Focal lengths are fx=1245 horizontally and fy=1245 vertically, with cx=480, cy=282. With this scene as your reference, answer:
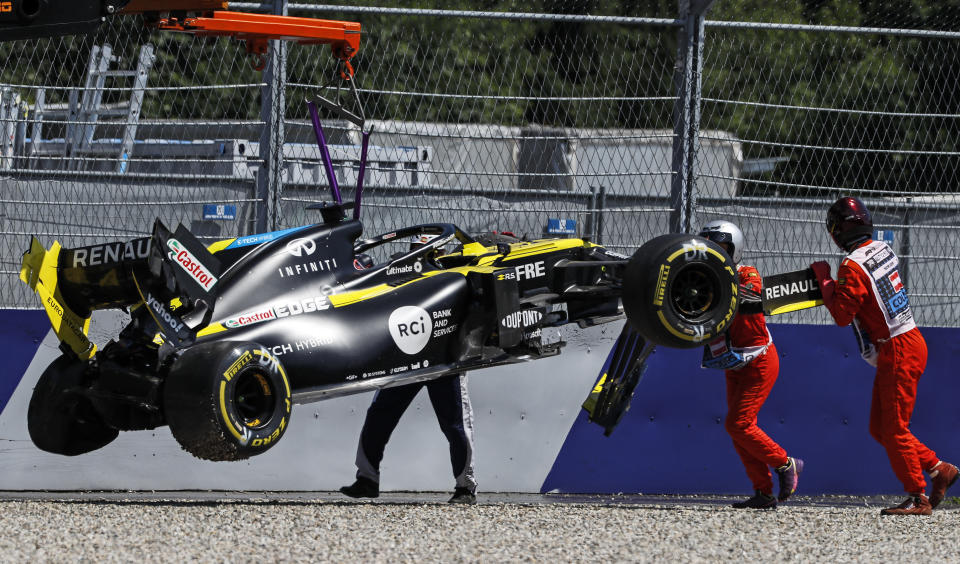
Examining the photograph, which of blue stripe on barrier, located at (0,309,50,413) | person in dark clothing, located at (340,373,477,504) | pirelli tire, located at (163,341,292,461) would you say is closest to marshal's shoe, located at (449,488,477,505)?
person in dark clothing, located at (340,373,477,504)

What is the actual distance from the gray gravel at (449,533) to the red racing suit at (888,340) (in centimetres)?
36

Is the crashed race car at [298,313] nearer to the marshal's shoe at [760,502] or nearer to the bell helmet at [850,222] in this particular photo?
the bell helmet at [850,222]

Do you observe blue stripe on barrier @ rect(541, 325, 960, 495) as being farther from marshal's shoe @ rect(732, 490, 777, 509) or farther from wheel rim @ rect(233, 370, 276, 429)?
wheel rim @ rect(233, 370, 276, 429)

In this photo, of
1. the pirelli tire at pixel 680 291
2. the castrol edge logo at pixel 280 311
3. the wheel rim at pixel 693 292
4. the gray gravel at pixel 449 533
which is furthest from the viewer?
the wheel rim at pixel 693 292

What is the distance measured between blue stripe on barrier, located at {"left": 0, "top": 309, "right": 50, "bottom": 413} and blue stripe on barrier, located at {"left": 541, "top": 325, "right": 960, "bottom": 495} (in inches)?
125

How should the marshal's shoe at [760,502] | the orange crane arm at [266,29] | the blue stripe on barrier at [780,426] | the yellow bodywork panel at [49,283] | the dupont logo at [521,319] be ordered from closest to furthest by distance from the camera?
the yellow bodywork panel at [49,283] < the dupont logo at [521,319] < the orange crane arm at [266,29] < the marshal's shoe at [760,502] < the blue stripe on barrier at [780,426]

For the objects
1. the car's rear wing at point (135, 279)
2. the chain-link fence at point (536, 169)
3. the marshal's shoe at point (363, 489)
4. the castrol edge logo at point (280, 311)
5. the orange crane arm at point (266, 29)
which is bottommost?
the marshal's shoe at point (363, 489)

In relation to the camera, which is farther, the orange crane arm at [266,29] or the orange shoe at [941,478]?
the orange shoe at [941,478]

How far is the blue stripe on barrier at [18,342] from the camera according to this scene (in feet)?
24.0

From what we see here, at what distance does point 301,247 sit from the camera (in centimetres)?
588

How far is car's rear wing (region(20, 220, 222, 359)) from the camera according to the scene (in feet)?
17.3

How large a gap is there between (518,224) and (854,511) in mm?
2549

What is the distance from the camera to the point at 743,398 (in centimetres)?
702

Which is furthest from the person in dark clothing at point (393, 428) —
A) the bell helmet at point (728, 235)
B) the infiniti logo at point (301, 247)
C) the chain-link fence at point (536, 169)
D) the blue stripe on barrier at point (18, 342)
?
the blue stripe on barrier at point (18, 342)
